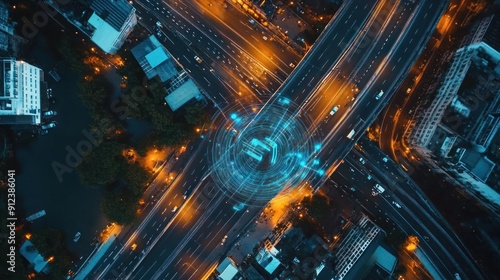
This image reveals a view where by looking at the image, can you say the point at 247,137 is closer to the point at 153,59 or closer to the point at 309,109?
the point at 309,109

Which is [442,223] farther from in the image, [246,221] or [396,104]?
[246,221]

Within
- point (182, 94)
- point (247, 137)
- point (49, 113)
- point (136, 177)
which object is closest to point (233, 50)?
point (182, 94)

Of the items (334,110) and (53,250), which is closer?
(53,250)

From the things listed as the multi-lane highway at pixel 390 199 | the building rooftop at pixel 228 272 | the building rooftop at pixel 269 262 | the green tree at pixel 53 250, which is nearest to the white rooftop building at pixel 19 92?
the green tree at pixel 53 250

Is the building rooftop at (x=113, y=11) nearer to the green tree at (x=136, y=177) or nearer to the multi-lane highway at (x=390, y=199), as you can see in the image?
the green tree at (x=136, y=177)
